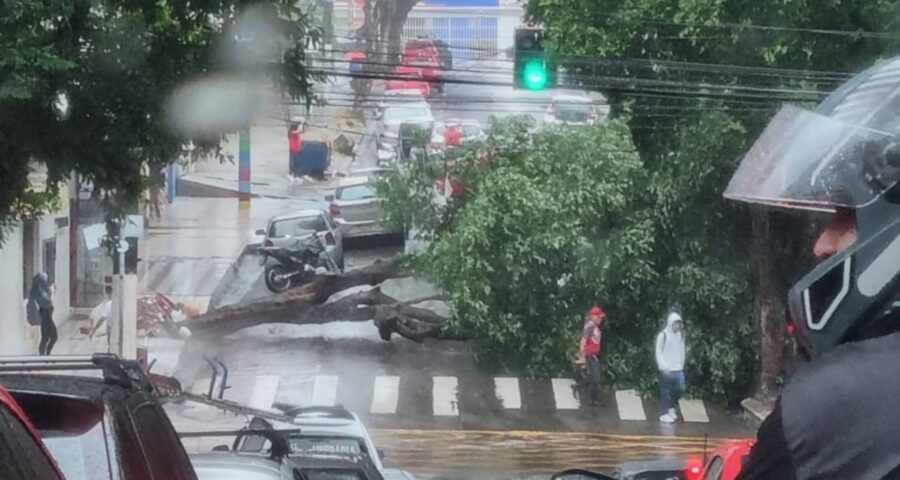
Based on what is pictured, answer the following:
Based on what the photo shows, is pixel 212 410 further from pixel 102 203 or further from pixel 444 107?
pixel 444 107

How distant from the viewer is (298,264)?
2112 centimetres

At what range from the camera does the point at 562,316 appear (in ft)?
63.0

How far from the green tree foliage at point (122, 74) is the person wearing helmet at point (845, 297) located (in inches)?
350

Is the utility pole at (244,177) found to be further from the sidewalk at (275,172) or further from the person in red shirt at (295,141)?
the person in red shirt at (295,141)

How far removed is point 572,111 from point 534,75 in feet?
20.9

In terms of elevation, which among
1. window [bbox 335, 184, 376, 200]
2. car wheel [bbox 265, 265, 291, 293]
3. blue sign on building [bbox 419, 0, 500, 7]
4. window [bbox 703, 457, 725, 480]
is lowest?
car wheel [bbox 265, 265, 291, 293]

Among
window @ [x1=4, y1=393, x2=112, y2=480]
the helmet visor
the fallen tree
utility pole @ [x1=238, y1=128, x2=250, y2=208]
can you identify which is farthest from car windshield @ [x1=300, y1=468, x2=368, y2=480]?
utility pole @ [x1=238, y1=128, x2=250, y2=208]

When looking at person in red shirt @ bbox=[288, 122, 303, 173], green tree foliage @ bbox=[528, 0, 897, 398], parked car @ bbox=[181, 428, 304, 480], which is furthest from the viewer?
person in red shirt @ bbox=[288, 122, 303, 173]

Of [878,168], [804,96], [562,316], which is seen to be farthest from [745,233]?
[878,168]

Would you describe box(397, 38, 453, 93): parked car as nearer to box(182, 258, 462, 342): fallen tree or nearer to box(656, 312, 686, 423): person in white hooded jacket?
box(182, 258, 462, 342): fallen tree

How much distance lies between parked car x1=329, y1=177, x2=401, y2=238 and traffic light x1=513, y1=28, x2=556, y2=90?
306 inches

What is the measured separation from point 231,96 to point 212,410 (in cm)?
396

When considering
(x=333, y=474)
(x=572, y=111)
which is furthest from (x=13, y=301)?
(x=333, y=474)

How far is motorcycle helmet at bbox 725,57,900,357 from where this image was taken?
4.73 ft
